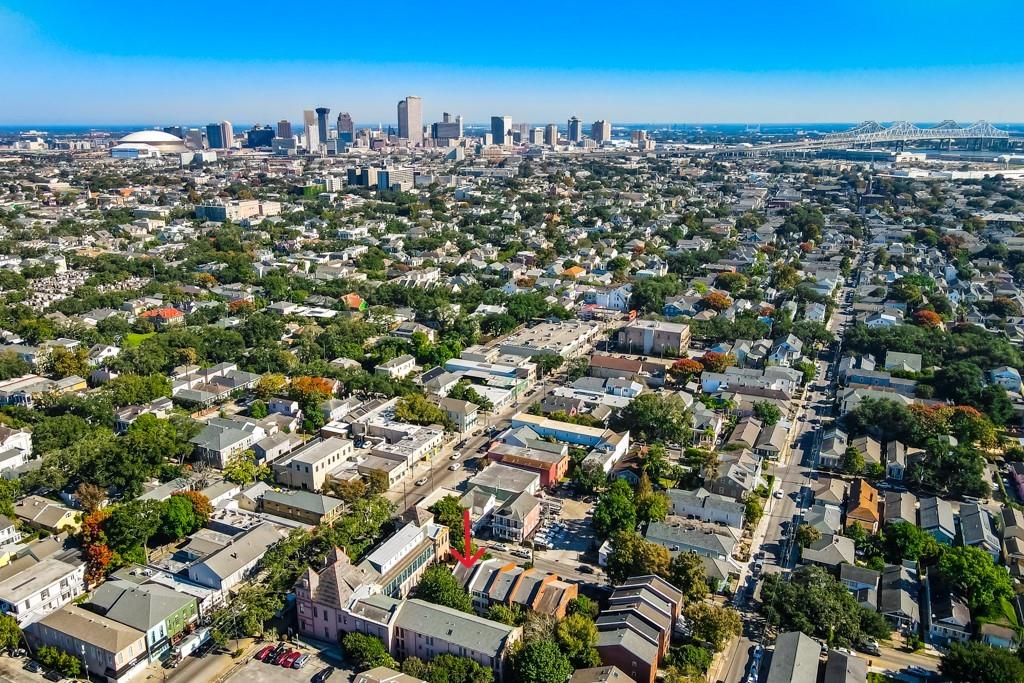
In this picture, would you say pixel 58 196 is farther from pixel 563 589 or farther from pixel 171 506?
pixel 563 589

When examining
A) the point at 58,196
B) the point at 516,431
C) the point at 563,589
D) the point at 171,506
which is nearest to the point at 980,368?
the point at 516,431

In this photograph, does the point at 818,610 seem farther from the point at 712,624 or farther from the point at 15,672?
the point at 15,672

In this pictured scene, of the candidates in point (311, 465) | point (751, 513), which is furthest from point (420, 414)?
point (751, 513)

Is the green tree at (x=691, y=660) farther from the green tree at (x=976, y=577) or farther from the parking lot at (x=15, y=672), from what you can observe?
the parking lot at (x=15, y=672)

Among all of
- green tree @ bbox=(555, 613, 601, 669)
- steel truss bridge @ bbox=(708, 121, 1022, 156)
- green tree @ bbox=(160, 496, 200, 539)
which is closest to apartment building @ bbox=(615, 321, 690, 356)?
green tree @ bbox=(555, 613, 601, 669)

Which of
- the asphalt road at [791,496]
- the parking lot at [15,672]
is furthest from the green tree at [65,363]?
the asphalt road at [791,496]

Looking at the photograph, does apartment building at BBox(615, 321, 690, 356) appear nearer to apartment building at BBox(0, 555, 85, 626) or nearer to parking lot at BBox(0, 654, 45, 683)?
apartment building at BBox(0, 555, 85, 626)

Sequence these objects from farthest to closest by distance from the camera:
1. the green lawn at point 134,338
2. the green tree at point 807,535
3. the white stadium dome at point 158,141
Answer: the white stadium dome at point 158,141 → the green lawn at point 134,338 → the green tree at point 807,535
